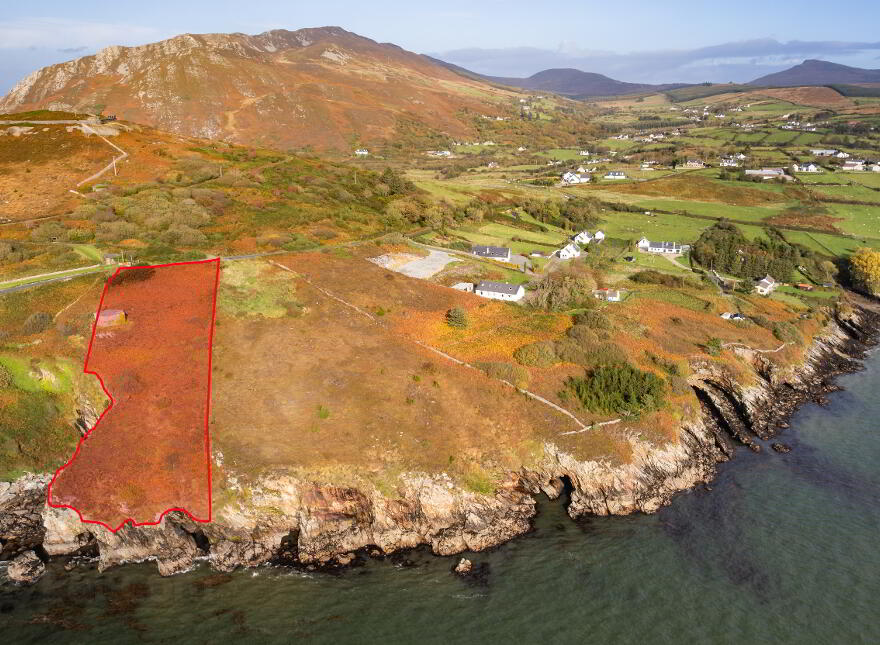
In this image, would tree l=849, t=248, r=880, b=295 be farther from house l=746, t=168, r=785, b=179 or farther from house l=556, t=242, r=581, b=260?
house l=746, t=168, r=785, b=179

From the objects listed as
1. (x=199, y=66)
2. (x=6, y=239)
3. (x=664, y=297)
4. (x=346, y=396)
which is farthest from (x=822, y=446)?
(x=199, y=66)

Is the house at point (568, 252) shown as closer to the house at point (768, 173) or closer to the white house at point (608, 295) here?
the white house at point (608, 295)

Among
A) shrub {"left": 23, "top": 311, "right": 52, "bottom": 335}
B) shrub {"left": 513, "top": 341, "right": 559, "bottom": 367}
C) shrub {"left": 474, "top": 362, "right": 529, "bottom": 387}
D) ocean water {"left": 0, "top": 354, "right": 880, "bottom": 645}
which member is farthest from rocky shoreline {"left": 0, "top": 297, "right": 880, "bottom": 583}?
shrub {"left": 23, "top": 311, "right": 52, "bottom": 335}

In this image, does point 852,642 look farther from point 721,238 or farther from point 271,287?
point 721,238

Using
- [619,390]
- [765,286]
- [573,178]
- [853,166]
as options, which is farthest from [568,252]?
[853,166]

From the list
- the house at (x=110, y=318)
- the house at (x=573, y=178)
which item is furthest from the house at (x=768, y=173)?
the house at (x=110, y=318)
